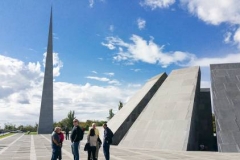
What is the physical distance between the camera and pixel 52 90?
176 feet

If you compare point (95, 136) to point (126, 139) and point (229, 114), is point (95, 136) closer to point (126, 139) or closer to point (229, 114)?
point (126, 139)

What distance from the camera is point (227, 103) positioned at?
17094mm

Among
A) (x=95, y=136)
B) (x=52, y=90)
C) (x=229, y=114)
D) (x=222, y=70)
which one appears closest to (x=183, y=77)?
(x=222, y=70)

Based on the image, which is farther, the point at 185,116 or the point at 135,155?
the point at 185,116

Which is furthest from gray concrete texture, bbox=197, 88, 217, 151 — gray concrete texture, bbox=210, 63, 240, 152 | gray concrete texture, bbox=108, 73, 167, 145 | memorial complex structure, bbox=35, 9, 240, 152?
gray concrete texture, bbox=108, 73, 167, 145

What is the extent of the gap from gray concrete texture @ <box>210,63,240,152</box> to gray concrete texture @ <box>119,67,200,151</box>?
4.69 ft

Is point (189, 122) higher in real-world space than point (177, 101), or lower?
lower

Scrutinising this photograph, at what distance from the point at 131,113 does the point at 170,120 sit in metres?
4.22

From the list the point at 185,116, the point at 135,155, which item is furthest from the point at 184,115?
the point at 135,155

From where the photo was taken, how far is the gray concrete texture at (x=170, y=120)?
15.8 meters

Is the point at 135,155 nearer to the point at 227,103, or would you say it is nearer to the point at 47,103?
the point at 227,103

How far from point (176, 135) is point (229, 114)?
3.55m

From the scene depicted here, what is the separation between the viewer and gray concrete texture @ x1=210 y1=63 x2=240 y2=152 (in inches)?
578

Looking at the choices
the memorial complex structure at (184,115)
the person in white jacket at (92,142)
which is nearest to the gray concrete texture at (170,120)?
the memorial complex structure at (184,115)
